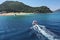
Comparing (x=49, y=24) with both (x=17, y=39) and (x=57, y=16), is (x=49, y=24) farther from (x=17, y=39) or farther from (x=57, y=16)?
(x=17, y=39)

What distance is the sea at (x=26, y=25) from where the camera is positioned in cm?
374

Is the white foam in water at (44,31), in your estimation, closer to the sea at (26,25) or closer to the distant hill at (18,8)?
the sea at (26,25)

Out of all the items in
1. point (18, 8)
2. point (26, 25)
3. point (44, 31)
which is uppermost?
point (18, 8)

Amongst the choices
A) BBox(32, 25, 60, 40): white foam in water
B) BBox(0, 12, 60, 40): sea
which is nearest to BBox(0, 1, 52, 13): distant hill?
BBox(0, 12, 60, 40): sea

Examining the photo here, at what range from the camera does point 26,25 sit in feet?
12.7

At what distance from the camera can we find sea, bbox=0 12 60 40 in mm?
3736

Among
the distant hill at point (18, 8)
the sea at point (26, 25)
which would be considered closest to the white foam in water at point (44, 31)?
the sea at point (26, 25)

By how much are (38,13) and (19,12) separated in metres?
0.43

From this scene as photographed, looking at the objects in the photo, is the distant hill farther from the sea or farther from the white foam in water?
the white foam in water

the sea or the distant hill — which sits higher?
the distant hill

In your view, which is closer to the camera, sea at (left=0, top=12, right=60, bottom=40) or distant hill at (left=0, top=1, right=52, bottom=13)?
sea at (left=0, top=12, right=60, bottom=40)

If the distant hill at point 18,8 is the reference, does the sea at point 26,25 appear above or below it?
below

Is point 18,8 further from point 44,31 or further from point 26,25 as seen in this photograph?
point 44,31

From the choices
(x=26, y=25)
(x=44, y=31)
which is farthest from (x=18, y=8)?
(x=44, y=31)
